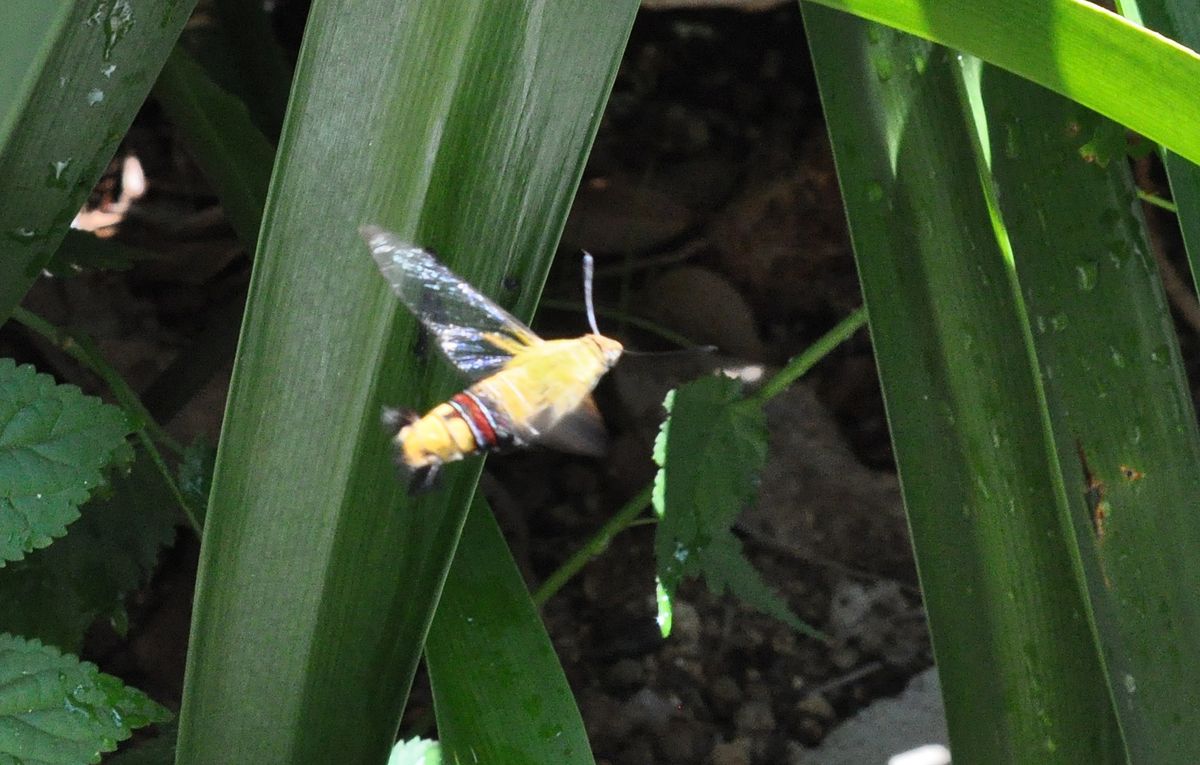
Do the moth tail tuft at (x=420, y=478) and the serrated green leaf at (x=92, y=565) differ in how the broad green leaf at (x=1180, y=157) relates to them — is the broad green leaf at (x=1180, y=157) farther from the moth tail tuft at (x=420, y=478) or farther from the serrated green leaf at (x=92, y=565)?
the serrated green leaf at (x=92, y=565)

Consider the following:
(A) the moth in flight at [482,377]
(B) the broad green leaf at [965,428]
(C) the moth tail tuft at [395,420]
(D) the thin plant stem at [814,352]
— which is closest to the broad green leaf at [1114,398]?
(B) the broad green leaf at [965,428]

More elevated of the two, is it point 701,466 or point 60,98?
point 60,98

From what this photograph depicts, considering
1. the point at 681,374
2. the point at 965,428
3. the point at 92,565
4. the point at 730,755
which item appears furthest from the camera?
the point at 681,374

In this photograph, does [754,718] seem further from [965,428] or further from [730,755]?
[965,428]

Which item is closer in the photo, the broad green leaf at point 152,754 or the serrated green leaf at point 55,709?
the serrated green leaf at point 55,709

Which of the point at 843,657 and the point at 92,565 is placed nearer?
the point at 92,565

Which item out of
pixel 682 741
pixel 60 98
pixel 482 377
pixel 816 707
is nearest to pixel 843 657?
pixel 816 707

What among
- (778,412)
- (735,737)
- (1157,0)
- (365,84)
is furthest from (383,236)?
(778,412)
